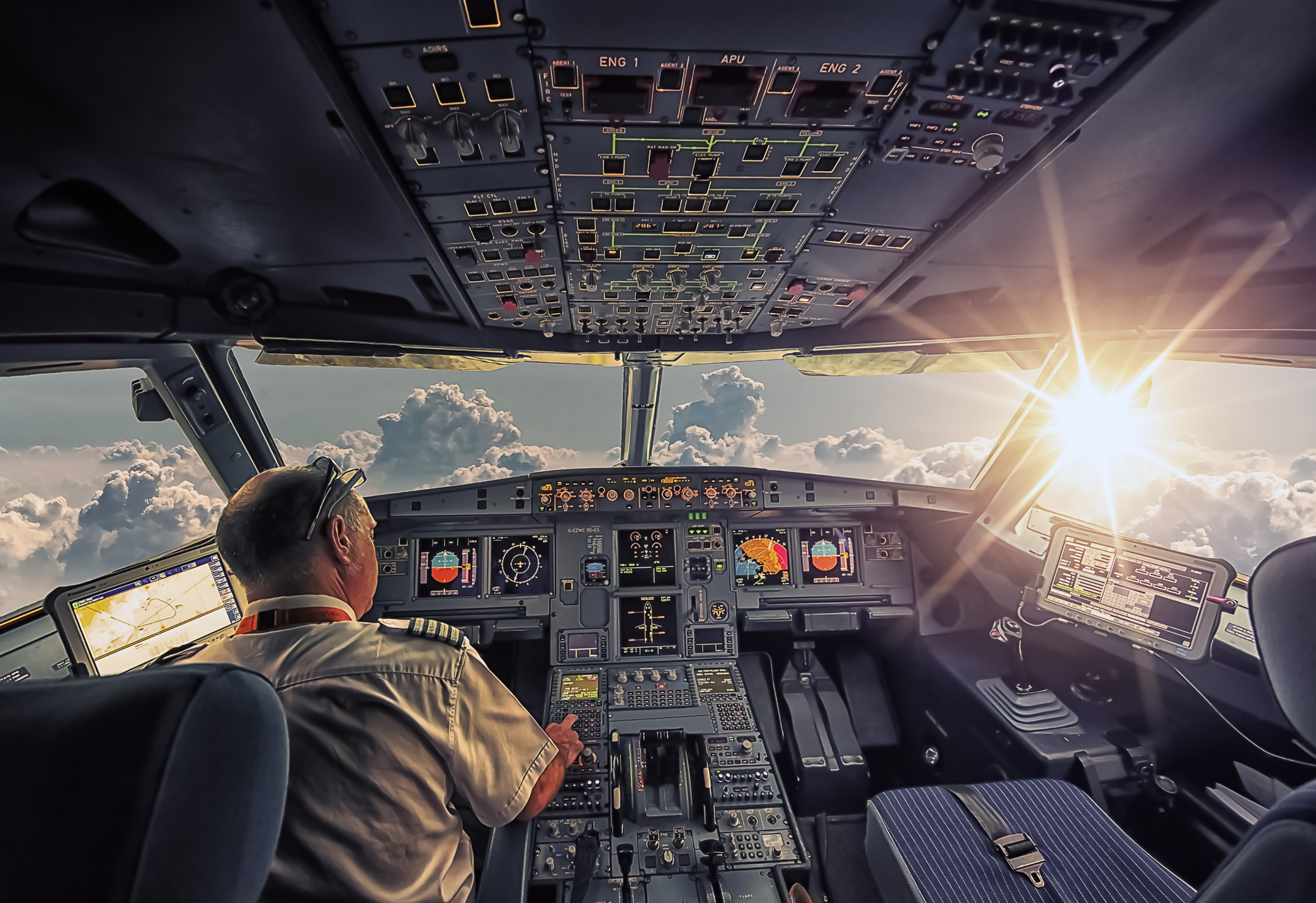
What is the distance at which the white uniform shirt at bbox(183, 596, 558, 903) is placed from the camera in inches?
40.7

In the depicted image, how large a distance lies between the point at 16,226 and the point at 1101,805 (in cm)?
414

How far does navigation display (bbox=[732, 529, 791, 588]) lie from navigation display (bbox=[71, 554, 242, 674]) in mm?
2493

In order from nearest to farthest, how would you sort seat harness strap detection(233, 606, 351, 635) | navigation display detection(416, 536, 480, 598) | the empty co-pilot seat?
the empty co-pilot seat
seat harness strap detection(233, 606, 351, 635)
navigation display detection(416, 536, 480, 598)

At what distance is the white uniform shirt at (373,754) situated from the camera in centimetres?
103

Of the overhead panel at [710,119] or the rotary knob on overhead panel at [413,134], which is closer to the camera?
the overhead panel at [710,119]

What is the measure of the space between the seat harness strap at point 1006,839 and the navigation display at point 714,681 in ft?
4.20

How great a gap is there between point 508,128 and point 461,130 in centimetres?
11

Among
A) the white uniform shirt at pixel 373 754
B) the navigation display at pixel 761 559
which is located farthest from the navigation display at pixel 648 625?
the white uniform shirt at pixel 373 754

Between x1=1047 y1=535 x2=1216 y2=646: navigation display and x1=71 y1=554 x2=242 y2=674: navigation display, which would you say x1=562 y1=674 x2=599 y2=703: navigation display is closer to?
x1=71 y1=554 x2=242 y2=674: navigation display

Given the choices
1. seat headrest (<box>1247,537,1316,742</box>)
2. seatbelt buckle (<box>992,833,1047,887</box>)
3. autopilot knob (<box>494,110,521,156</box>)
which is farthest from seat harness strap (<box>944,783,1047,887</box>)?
autopilot knob (<box>494,110,521,156</box>)

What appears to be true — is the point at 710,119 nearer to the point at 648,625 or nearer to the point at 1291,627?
the point at 1291,627

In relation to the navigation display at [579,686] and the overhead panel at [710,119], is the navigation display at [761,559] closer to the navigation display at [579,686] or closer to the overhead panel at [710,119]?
the navigation display at [579,686]

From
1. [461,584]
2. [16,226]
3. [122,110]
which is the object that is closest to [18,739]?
[122,110]

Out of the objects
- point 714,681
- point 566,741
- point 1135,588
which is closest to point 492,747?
point 566,741
